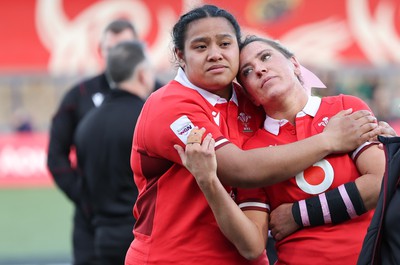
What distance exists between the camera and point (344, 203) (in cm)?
315

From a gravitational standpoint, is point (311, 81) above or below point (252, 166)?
above

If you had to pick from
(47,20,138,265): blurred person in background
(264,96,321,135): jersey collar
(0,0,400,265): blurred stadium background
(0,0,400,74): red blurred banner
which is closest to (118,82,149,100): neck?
(47,20,138,265): blurred person in background

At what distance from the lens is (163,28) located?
22703 mm

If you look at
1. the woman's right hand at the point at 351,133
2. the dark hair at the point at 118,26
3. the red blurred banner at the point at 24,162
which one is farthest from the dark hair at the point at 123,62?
the red blurred banner at the point at 24,162

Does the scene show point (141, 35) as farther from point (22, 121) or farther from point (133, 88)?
point (133, 88)

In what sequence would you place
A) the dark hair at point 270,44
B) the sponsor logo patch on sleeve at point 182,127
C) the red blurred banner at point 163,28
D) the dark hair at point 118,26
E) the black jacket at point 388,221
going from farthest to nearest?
the red blurred banner at point 163,28, the dark hair at point 118,26, the dark hair at point 270,44, the sponsor logo patch on sleeve at point 182,127, the black jacket at point 388,221

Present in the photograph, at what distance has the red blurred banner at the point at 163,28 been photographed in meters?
21.9

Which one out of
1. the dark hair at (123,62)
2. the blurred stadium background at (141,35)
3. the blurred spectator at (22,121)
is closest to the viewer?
the dark hair at (123,62)

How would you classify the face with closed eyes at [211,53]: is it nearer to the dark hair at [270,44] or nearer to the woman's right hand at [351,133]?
the dark hair at [270,44]

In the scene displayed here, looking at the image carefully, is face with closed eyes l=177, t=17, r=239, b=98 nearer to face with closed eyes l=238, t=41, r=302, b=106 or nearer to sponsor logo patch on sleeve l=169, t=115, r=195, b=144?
face with closed eyes l=238, t=41, r=302, b=106

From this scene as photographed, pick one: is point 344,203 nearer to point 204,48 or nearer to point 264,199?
point 264,199

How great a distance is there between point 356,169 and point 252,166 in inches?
16.3

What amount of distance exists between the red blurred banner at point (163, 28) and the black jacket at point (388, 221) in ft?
60.7

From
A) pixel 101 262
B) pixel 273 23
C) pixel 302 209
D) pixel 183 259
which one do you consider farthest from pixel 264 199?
pixel 273 23
